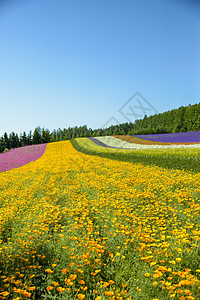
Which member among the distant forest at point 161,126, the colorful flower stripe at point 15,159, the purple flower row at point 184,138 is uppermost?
the distant forest at point 161,126

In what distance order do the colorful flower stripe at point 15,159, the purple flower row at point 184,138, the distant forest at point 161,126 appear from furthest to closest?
1. the distant forest at point 161,126
2. the purple flower row at point 184,138
3. the colorful flower stripe at point 15,159

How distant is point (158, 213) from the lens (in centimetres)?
491

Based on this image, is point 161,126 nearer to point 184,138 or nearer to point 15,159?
point 184,138

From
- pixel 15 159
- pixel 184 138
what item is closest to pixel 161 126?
pixel 184 138

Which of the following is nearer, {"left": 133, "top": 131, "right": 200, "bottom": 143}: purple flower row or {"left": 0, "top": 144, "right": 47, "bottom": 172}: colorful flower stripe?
{"left": 0, "top": 144, "right": 47, "bottom": 172}: colorful flower stripe

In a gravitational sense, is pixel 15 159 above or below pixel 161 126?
below

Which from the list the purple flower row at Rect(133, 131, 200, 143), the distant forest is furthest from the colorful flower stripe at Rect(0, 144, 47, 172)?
the distant forest

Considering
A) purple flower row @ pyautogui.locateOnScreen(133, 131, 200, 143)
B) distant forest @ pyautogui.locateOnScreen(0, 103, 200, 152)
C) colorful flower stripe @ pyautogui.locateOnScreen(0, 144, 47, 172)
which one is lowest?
colorful flower stripe @ pyautogui.locateOnScreen(0, 144, 47, 172)

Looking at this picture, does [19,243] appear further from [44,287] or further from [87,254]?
[87,254]

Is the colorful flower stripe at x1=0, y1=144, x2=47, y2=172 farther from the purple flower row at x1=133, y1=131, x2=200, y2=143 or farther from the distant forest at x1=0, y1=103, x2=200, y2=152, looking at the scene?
the distant forest at x1=0, y1=103, x2=200, y2=152

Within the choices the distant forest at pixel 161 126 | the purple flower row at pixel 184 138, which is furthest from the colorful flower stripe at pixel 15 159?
the distant forest at pixel 161 126

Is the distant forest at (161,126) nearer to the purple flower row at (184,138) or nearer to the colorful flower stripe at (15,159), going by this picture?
the purple flower row at (184,138)

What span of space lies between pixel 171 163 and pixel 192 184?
458 centimetres

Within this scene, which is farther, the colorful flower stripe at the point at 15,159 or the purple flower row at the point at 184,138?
the purple flower row at the point at 184,138
